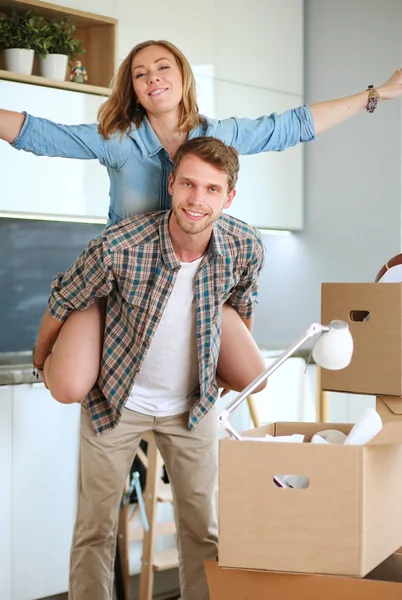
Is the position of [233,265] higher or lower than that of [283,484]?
higher

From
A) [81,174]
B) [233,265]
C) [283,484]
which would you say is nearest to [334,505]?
[283,484]

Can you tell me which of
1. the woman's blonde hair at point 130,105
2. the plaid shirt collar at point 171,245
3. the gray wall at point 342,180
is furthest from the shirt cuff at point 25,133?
the gray wall at point 342,180

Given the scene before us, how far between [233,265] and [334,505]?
818mm

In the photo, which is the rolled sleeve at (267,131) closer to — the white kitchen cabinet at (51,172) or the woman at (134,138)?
the woman at (134,138)

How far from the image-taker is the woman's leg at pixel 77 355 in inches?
92.7

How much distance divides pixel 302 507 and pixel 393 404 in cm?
55

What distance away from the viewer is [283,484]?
1.75 meters

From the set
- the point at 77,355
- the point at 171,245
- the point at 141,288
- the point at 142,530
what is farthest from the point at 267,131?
the point at 142,530

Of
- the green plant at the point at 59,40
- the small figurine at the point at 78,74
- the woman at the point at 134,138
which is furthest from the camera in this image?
the small figurine at the point at 78,74

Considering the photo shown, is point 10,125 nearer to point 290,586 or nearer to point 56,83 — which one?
point 290,586

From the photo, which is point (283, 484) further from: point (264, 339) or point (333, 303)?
point (264, 339)

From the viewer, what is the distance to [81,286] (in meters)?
2.29

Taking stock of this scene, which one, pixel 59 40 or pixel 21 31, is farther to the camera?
pixel 59 40

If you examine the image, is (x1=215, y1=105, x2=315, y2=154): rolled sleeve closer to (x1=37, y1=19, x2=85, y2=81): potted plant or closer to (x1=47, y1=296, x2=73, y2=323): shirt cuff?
(x1=47, y1=296, x2=73, y2=323): shirt cuff
